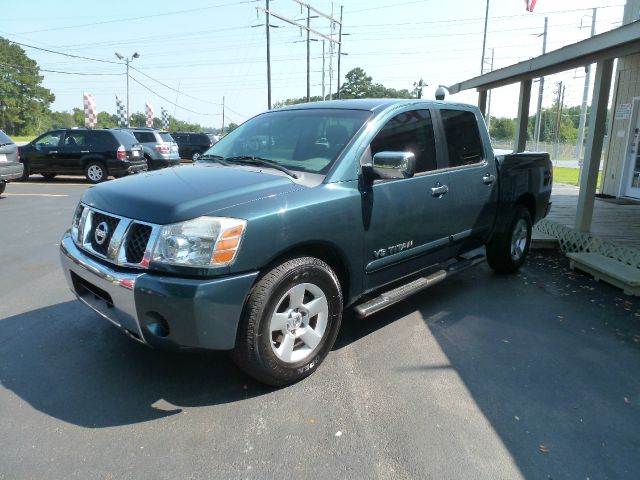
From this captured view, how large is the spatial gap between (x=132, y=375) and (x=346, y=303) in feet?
5.15

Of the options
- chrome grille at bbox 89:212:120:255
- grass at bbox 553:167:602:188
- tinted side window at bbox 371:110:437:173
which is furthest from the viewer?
grass at bbox 553:167:602:188

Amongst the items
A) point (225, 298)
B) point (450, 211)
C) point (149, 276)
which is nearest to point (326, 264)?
point (225, 298)

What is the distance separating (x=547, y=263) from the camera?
6457 millimetres

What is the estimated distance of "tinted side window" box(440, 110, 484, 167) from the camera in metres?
4.39

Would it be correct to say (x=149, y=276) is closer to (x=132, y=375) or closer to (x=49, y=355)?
(x=132, y=375)

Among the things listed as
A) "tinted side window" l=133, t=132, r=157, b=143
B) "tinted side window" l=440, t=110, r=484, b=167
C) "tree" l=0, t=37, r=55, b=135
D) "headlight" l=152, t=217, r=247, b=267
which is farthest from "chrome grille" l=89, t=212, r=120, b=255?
"tree" l=0, t=37, r=55, b=135

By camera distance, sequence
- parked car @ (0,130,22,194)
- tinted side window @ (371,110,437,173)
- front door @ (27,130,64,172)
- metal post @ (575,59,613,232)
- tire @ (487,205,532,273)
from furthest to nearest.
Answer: front door @ (27,130,64,172)
parked car @ (0,130,22,194)
metal post @ (575,59,613,232)
tire @ (487,205,532,273)
tinted side window @ (371,110,437,173)

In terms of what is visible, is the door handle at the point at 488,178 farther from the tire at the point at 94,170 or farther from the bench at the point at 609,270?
the tire at the point at 94,170

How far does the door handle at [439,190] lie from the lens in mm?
3996

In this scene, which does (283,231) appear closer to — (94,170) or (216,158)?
(216,158)

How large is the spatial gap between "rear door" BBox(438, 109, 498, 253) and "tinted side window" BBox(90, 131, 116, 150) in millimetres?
12992

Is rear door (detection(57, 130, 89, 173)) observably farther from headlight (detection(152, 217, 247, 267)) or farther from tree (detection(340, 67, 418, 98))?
tree (detection(340, 67, 418, 98))

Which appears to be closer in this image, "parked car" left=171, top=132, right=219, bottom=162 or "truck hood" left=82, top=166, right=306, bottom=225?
"truck hood" left=82, top=166, right=306, bottom=225

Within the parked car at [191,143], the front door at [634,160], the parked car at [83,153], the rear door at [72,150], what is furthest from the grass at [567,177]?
the parked car at [191,143]
